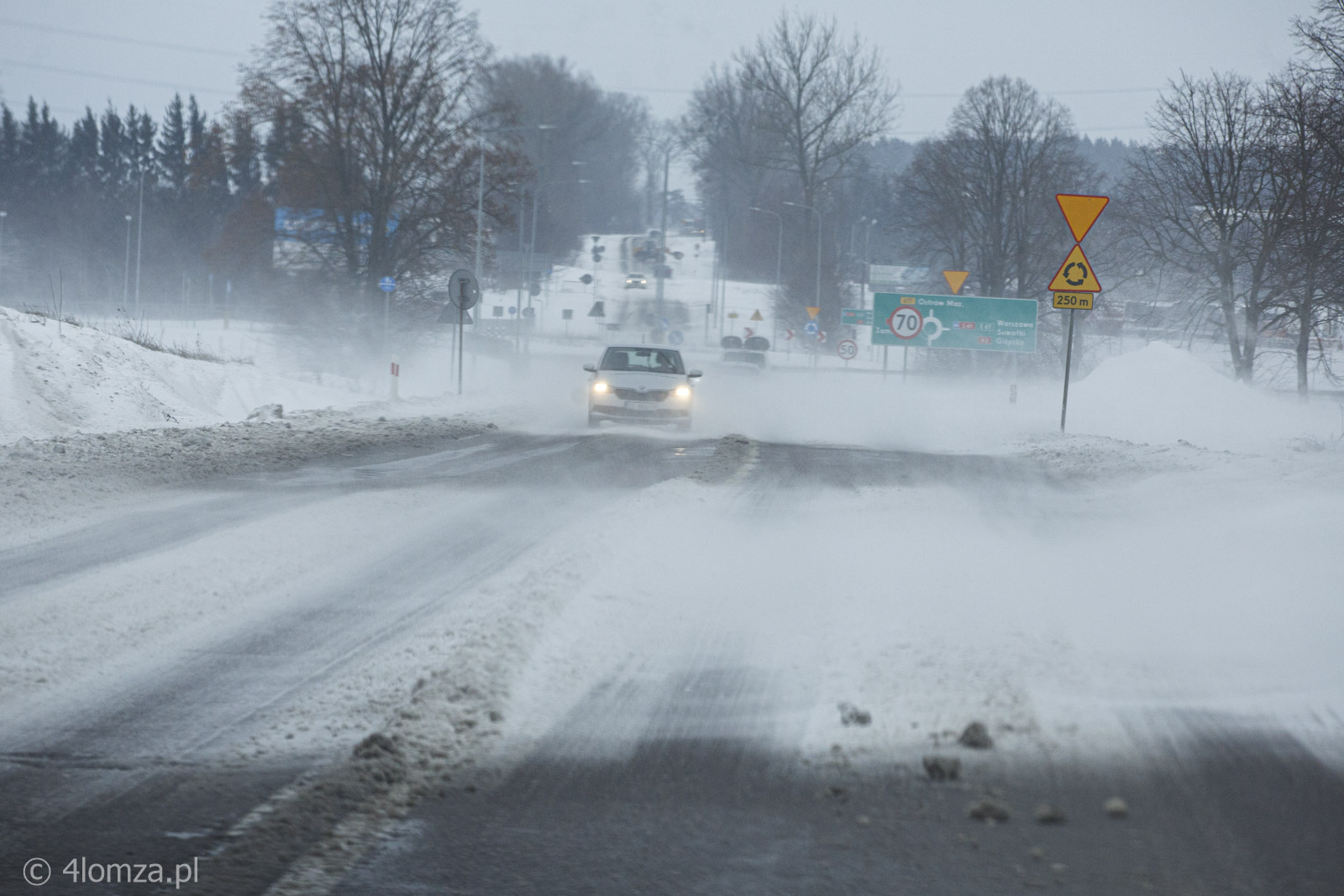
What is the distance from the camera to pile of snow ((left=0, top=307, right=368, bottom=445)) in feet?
61.0

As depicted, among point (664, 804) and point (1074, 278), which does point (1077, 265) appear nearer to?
point (1074, 278)

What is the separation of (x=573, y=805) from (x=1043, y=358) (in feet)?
173

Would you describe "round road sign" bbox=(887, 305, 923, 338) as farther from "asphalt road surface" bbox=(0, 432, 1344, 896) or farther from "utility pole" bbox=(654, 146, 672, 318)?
"asphalt road surface" bbox=(0, 432, 1344, 896)

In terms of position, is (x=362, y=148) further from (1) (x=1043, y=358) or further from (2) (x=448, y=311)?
(1) (x=1043, y=358)

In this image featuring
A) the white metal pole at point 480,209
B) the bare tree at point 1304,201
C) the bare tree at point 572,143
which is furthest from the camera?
the bare tree at point 572,143

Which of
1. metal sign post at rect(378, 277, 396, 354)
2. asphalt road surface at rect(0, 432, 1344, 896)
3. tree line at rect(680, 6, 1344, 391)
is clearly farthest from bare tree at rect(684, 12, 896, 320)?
asphalt road surface at rect(0, 432, 1344, 896)

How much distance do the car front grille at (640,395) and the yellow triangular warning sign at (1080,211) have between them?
7.41 m

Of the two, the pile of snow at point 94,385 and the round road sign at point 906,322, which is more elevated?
the round road sign at point 906,322

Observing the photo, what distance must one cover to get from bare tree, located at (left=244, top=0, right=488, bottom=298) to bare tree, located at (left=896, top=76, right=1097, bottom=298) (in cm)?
2191

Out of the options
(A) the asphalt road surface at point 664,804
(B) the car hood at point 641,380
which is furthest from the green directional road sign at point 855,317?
(A) the asphalt road surface at point 664,804

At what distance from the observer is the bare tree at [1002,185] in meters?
54.4

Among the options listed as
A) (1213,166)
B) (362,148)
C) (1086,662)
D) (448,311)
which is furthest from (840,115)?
(1086,662)

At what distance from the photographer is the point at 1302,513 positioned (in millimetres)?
9812

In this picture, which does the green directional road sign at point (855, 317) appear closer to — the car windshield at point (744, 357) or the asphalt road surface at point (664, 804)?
the car windshield at point (744, 357)
